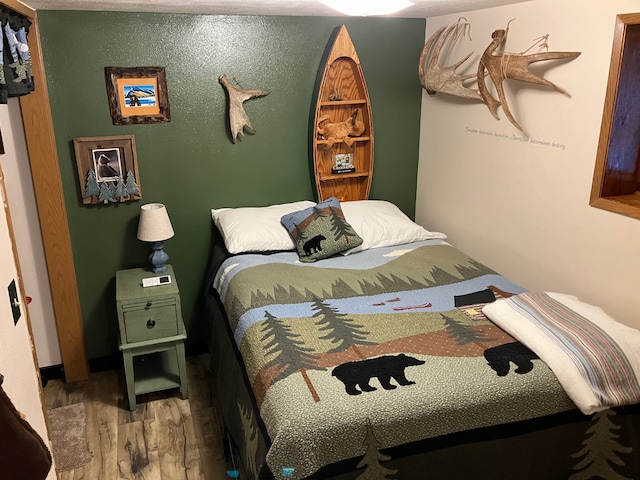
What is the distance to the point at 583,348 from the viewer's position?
6.26 ft

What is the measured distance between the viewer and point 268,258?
2887mm

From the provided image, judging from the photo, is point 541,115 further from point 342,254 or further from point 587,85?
point 342,254

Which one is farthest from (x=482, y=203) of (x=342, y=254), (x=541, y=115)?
(x=342, y=254)

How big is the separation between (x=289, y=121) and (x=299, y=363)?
1.75 m

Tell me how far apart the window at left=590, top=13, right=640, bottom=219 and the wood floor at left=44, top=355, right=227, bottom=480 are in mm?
2075

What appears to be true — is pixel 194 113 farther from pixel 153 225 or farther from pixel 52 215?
pixel 52 215

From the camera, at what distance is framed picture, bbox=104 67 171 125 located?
2879 mm

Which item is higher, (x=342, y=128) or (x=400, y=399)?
(x=342, y=128)

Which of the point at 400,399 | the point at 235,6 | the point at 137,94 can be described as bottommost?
the point at 400,399

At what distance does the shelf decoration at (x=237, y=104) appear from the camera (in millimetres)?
3045

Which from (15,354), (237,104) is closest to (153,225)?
(237,104)

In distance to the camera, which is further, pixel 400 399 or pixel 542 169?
pixel 542 169

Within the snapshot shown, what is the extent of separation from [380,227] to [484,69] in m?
1.00

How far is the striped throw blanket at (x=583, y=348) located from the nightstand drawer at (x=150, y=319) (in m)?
1.60
